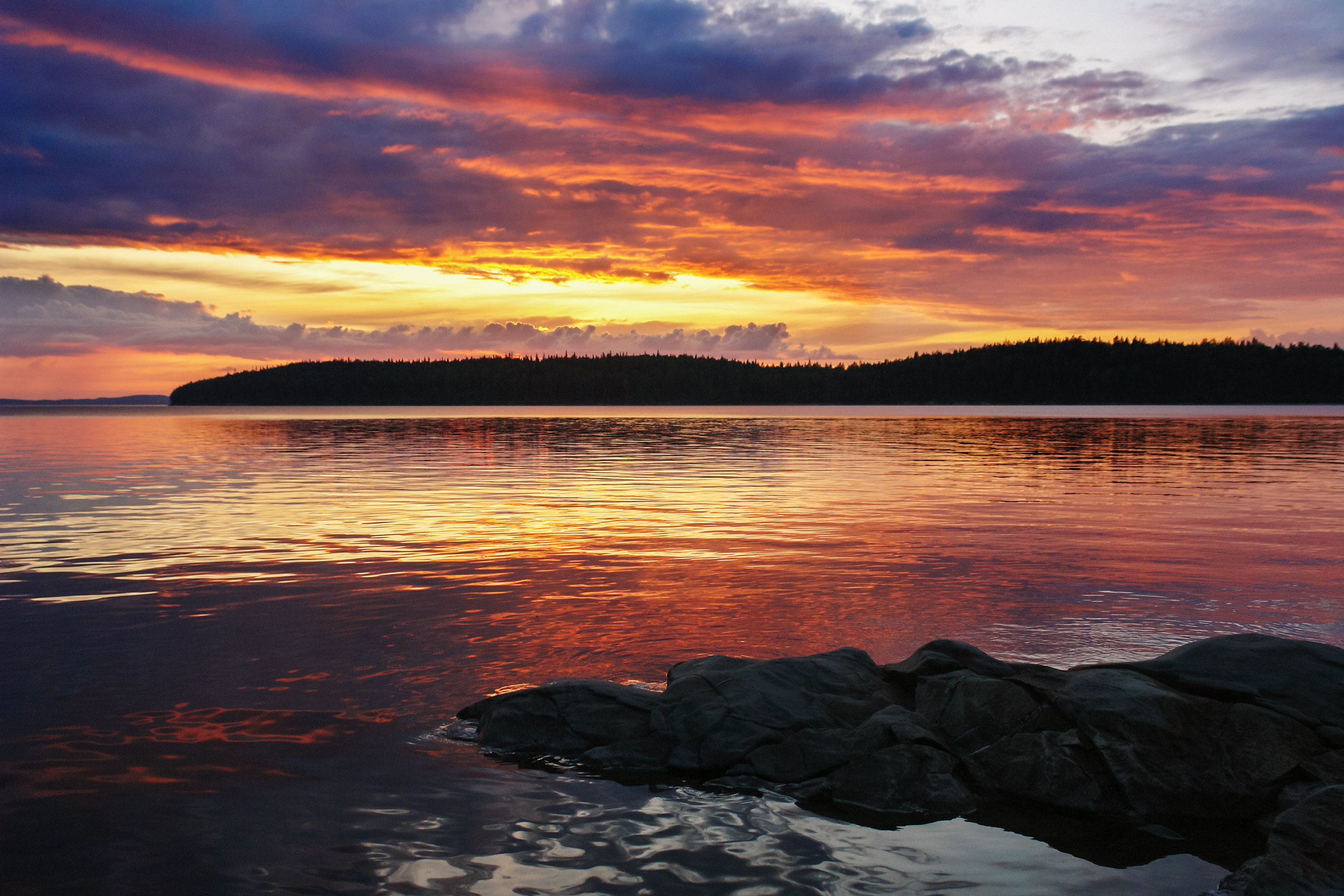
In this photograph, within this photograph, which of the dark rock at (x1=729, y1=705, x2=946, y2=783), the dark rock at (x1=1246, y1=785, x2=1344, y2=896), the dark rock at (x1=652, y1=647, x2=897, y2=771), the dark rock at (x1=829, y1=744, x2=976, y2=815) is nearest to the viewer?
the dark rock at (x1=1246, y1=785, x2=1344, y2=896)

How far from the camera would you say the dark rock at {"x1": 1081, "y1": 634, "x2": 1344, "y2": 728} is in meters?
9.02

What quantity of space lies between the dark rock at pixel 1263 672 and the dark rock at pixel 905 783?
2.31 metres

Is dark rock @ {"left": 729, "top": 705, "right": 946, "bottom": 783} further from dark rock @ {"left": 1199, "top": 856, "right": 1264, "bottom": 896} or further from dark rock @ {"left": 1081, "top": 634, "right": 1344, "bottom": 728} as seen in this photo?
dark rock @ {"left": 1199, "top": 856, "right": 1264, "bottom": 896}

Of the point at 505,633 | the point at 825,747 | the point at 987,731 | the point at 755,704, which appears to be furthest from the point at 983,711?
the point at 505,633

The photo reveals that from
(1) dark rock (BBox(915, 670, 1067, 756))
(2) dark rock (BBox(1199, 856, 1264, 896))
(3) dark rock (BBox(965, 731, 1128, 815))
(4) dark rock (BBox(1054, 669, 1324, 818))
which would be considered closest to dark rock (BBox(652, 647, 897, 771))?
(1) dark rock (BBox(915, 670, 1067, 756))

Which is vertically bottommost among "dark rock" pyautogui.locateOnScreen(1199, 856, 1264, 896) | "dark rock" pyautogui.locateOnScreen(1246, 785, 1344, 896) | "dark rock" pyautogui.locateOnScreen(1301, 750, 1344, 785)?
"dark rock" pyautogui.locateOnScreen(1199, 856, 1264, 896)

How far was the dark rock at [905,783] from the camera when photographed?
8.15 m

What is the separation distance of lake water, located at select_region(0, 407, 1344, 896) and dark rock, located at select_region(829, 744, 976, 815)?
0.36 meters

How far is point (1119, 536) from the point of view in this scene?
2181cm

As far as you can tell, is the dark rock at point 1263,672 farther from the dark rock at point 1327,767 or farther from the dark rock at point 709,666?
the dark rock at point 709,666

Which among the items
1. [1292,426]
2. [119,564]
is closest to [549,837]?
[119,564]

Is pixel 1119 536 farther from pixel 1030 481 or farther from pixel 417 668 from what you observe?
pixel 417 668

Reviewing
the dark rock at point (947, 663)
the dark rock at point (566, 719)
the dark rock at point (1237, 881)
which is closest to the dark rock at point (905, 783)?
the dark rock at point (947, 663)

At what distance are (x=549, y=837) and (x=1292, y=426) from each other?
→ 10301 centimetres
